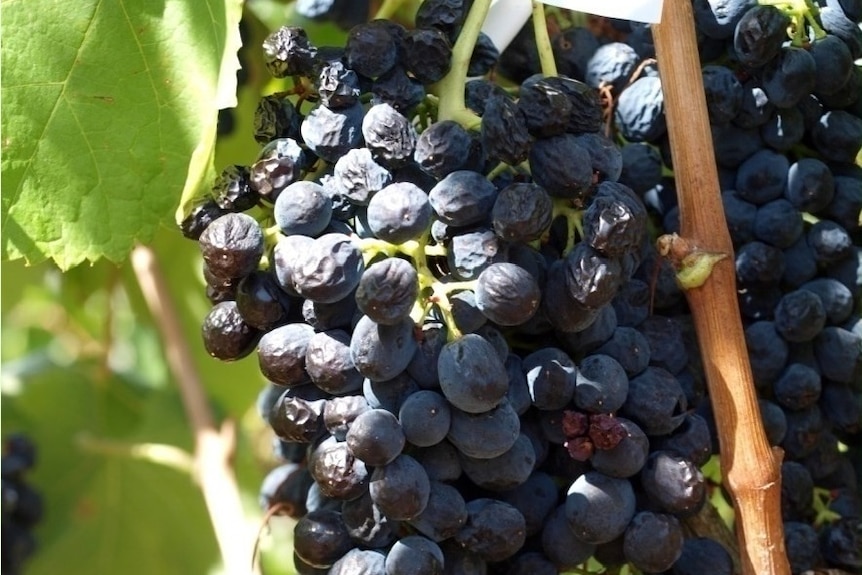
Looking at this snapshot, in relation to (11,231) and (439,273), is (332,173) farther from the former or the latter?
(11,231)

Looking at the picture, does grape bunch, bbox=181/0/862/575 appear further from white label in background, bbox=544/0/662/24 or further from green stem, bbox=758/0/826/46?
green stem, bbox=758/0/826/46

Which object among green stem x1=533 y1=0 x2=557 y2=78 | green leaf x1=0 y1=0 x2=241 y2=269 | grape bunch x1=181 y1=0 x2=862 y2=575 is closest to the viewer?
grape bunch x1=181 y1=0 x2=862 y2=575

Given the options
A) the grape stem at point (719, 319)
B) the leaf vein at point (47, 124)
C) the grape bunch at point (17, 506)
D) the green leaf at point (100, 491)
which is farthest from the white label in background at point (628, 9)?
the green leaf at point (100, 491)

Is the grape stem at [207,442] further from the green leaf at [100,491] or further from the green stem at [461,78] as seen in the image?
the green stem at [461,78]

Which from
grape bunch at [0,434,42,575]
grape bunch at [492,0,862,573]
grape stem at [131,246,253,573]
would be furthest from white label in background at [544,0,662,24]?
grape bunch at [0,434,42,575]

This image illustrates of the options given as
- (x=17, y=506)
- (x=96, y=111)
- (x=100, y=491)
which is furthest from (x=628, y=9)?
(x=100, y=491)

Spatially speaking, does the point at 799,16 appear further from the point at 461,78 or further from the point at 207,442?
the point at 207,442

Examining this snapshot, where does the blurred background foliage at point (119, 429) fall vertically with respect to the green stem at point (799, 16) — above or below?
below
